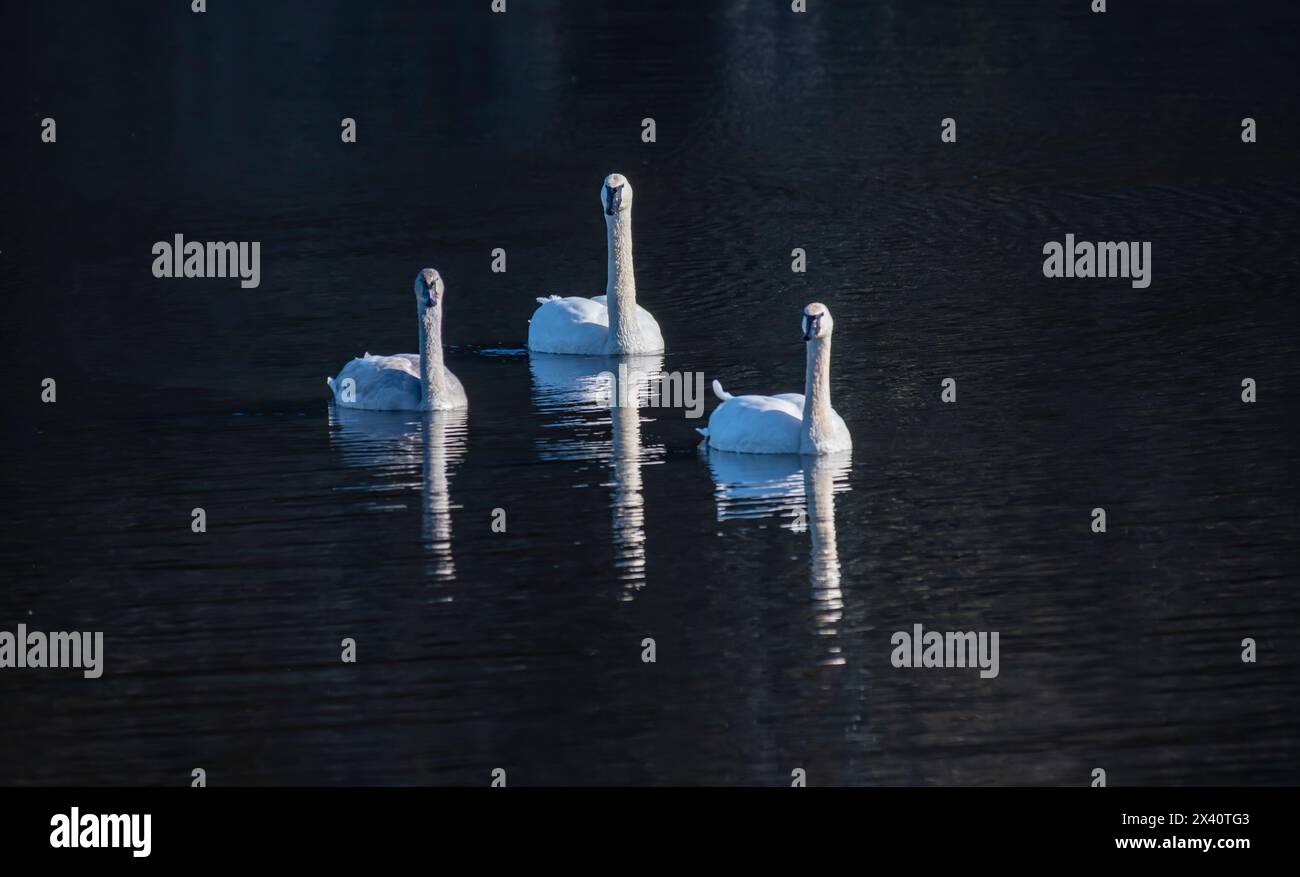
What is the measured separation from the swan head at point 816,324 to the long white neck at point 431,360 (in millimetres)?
3846

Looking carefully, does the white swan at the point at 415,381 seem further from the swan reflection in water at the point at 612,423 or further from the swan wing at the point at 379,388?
the swan reflection in water at the point at 612,423

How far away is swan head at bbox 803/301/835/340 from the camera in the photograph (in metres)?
21.5

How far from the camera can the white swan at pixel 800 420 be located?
21344 mm

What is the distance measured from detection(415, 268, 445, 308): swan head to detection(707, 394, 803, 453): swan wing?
140 inches

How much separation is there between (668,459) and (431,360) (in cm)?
308

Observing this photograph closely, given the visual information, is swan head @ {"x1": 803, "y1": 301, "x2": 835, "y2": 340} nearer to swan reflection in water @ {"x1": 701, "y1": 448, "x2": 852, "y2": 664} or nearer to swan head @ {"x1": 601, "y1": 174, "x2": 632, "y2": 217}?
swan reflection in water @ {"x1": 701, "y1": 448, "x2": 852, "y2": 664}

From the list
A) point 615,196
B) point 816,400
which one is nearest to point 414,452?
point 816,400

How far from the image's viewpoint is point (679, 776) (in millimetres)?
14352

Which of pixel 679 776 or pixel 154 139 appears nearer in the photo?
pixel 679 776

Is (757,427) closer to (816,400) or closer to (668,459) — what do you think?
(816,400)

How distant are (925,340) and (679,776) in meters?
12.8

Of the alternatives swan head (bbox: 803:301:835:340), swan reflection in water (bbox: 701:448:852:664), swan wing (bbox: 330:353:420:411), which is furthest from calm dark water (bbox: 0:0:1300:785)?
swan head (bbox: 803:301:835:340)
